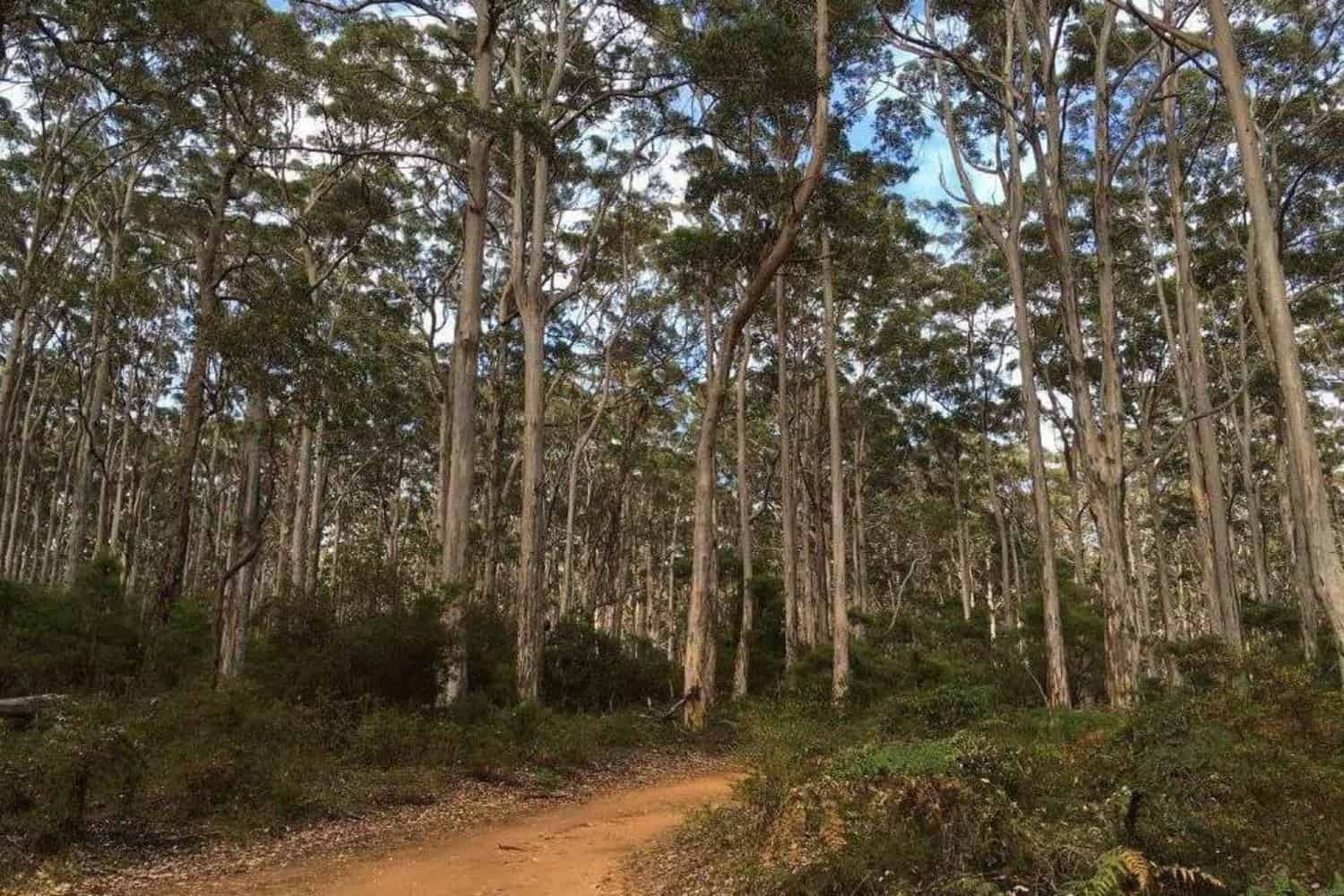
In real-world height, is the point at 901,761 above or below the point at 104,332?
below

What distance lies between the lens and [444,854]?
6.30 meters

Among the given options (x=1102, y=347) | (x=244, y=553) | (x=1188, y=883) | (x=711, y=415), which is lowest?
(x=1188, y=883)

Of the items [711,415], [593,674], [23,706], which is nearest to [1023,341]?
[711,415]

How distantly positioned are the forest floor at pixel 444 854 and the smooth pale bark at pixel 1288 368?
559 centimetres

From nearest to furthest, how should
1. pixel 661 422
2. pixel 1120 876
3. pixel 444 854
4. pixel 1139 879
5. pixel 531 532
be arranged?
pixel 1139 879 → pixel 1120 876 → pixel 444 854 → pixel 531 532 → pixel 661 422

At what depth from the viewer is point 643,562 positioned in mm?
41750

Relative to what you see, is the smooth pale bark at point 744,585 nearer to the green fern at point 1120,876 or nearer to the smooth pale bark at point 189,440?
the smooth pale bark at point 189,440

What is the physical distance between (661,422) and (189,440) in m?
20.0

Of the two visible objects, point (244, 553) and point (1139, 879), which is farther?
point (244, 553)


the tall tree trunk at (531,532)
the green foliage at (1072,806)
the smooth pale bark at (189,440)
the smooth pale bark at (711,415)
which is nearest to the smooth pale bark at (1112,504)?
the smooth pale bark at (711,415)

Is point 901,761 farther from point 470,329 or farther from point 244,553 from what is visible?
point 244,553

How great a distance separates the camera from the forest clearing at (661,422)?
5398 mm

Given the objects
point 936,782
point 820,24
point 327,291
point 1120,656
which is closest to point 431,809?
point 936,782

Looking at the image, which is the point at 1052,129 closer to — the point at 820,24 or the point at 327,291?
the point at 820,24
